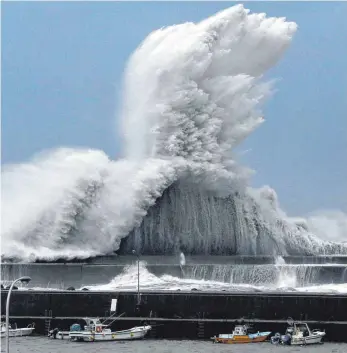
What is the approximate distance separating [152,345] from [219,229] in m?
14.4

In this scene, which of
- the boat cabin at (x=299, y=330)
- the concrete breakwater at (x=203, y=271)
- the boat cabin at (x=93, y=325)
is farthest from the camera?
the concrete breakwater at (x=203, y=271)

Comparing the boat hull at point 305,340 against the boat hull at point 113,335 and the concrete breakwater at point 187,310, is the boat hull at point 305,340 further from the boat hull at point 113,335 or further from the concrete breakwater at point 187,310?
the boat hull at point 113,335

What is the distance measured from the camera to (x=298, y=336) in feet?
114

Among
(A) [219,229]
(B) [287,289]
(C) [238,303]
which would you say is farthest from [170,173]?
(C) [238,303]

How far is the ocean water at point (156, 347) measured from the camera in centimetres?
3344

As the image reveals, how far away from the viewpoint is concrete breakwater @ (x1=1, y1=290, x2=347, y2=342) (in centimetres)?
3591

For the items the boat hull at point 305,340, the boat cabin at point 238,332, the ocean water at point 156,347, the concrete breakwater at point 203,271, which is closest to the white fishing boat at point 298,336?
the boat hull at point 305,340

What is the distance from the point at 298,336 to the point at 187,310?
484cm

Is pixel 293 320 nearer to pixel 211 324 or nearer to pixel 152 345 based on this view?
pixel 211 324

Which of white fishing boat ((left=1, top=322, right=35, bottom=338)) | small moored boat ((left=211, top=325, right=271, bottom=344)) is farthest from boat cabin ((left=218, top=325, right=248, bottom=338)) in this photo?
white fishing boat ((left=1, top=322, right=35, bottom=338))

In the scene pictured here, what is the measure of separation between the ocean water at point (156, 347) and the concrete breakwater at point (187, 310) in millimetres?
1014

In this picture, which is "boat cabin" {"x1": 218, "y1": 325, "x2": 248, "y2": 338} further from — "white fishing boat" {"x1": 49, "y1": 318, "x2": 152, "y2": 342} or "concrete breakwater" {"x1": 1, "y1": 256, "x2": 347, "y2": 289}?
"concrete breakwater" {"x1": 1, "y1": 256, "x2": 347, "y2": 289}

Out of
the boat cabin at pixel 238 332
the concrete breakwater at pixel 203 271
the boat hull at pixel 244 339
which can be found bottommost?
the boat hull at pixel 244 339

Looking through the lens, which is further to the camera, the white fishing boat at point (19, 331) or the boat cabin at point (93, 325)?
the white fishing boat at point (19, 331)
